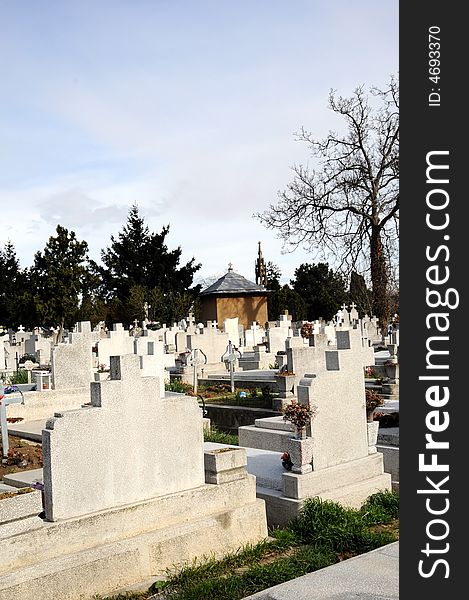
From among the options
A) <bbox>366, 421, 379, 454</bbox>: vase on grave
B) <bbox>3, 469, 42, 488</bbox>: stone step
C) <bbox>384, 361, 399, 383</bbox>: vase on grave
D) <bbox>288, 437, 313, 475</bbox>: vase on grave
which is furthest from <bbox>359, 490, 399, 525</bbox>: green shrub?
<bbox>384, 361, 399, 383</bbox>: vase on grave

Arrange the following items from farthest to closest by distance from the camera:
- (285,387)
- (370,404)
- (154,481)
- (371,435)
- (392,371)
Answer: (392,371)
(285,387)
(370,404)
(371,435)
(154,481)

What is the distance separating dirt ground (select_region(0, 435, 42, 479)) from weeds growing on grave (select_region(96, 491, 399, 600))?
4212 millimetres

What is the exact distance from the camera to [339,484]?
830 cm

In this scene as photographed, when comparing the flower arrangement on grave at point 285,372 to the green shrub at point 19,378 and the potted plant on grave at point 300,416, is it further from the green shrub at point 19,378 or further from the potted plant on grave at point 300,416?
the green shrub at point 19,378

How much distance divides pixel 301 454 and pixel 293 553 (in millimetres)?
1271

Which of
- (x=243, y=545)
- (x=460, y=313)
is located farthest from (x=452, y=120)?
(x=243, y=545)

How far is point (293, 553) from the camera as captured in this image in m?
7.00

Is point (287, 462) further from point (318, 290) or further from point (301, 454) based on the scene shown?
point (318, 290)

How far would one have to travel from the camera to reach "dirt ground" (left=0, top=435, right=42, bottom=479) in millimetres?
10094

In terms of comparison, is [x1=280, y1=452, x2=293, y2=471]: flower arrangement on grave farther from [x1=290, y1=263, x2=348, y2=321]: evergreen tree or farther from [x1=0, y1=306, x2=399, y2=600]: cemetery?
[x1=290, y1=263, x2=348, y2=321]: evergreen tree

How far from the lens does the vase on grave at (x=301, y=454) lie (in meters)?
7.99

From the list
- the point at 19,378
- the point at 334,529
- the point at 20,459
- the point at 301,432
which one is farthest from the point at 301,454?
the point at 19,378

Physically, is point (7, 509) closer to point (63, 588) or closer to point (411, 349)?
point (63, 588)

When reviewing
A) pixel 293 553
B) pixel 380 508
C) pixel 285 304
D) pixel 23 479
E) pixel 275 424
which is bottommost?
pixel 293 553
